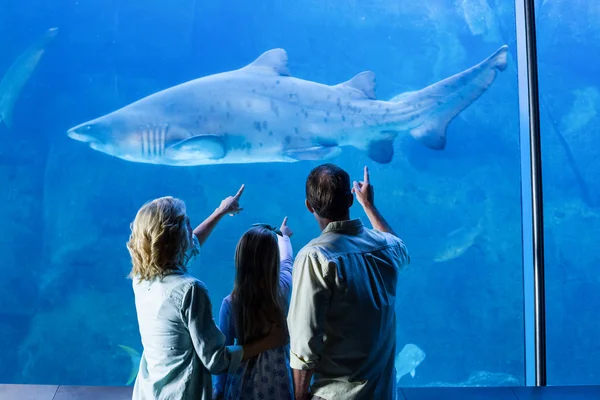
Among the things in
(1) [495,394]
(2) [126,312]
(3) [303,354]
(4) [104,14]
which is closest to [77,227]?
(2) [126,312]

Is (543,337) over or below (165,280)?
below

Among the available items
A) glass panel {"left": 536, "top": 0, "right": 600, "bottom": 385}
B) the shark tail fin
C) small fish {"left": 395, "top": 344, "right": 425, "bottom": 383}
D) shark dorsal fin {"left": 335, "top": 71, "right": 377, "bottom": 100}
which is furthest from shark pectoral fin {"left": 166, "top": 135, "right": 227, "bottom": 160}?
glass panel {"left": 536, "top": 0, "right": 600, "bottom": 385}

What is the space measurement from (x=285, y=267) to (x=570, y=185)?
7971mm

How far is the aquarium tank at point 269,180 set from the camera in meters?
5.62

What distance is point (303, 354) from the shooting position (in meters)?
1.16

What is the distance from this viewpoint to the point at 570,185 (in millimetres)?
8320

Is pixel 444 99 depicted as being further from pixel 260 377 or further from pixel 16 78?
pixel 16 78

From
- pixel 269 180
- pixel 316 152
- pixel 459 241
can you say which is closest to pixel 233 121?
pixel 316 152

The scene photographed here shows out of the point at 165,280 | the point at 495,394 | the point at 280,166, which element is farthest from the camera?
the point at 280,166

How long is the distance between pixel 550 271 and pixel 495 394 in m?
6.27

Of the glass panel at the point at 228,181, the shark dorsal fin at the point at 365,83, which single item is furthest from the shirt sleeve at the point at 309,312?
the glass panel at the point at 228,181

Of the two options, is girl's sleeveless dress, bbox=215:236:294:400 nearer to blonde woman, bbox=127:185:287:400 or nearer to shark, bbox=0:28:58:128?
blonde woman, bbox=127:185:287:400

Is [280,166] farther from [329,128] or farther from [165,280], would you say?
[165,280]

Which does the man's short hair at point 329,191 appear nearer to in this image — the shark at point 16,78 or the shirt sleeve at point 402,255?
the shirt sleeve at point 402,255
